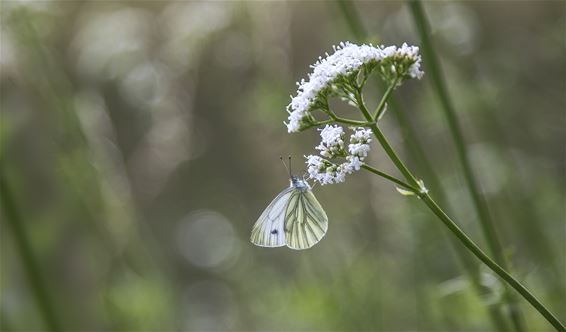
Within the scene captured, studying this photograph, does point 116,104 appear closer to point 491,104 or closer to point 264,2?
point 264,2

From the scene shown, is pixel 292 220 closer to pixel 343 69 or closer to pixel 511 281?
pixel 343 69

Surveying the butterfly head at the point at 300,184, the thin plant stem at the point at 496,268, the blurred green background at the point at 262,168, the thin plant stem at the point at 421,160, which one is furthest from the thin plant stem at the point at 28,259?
the thin plant stem at the point at 496,268

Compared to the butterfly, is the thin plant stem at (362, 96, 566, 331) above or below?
below

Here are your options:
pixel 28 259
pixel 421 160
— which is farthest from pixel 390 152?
pixel 28 259

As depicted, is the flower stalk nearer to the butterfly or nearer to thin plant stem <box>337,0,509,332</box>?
the butterfly

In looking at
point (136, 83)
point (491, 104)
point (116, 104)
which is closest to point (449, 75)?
point (491, 104)

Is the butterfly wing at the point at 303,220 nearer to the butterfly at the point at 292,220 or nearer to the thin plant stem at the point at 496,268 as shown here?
the butterfly at the point at 292,220

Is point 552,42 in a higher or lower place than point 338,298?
higher

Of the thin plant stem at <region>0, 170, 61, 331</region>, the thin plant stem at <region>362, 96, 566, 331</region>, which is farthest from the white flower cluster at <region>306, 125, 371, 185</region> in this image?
the thin plant stem at <region>0, 170, 61, 331</region>
